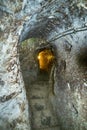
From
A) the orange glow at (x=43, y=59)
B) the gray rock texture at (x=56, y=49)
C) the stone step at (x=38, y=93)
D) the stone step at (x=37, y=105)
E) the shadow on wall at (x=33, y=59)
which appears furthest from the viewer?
the orange glow at (x=43, y=59)

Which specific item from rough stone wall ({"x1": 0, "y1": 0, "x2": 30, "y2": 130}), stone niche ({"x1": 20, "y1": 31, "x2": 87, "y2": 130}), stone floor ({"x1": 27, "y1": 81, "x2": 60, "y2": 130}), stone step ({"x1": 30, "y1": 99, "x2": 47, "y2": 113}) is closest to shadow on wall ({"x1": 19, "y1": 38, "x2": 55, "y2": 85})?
stone floor ({"x1": 27, "y1": 81, "x2": 60, "y2": 130})

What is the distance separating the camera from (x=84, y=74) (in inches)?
171

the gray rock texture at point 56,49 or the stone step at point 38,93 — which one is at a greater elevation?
the gray rock texture at point 56,49

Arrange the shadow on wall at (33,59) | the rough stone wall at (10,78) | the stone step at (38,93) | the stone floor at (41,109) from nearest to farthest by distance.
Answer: the rough stone wall at (10,78) → the stone floor at (41,109) → the stone step at (38,93) → the shadow on wall at (33,59)

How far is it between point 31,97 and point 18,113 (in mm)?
2929

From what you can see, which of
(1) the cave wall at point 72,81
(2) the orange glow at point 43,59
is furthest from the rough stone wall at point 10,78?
(2) the orange glow at point 43,59

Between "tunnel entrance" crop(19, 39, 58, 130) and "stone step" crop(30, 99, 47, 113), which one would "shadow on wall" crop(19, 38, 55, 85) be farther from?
"stone step" crop(30, 99, 47, 113)

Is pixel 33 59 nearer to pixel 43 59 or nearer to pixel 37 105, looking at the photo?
pixel 43 59

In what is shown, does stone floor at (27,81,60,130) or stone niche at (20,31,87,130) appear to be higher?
stone niche at (20,31,87,130)

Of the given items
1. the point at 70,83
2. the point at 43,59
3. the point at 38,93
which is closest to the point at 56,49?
the point at 70,83

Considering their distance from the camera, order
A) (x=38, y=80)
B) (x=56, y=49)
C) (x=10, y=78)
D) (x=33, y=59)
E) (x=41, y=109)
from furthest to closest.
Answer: (x=33, y=59)
(x=38, y=80)
(x=41, y=109)
(x=56, y=49)
(x=10, y=78)

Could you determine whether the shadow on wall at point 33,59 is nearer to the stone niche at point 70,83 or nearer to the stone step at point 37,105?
the stone step at point 37,105

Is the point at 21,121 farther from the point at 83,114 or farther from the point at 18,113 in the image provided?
the point at 83,114

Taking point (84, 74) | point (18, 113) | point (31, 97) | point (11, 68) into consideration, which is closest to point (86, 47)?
point (84, 74)
